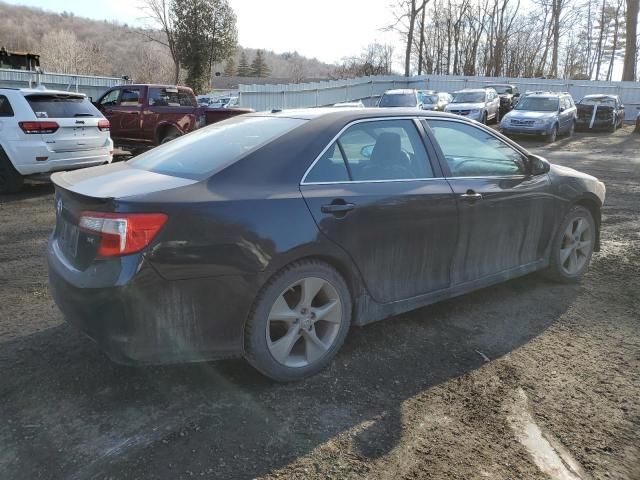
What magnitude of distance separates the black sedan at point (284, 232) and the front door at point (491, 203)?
0.5 inches

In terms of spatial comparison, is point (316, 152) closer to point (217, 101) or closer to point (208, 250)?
point (208, 250)

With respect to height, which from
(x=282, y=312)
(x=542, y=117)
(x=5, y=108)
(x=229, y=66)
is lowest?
(x=542, y=117)

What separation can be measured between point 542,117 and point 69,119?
645 inches

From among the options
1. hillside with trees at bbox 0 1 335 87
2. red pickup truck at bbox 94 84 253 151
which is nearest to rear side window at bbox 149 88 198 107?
red pickup truck at bbox 94 84 253 151

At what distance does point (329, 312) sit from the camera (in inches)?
126

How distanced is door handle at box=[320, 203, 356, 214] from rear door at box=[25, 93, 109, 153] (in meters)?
6.92

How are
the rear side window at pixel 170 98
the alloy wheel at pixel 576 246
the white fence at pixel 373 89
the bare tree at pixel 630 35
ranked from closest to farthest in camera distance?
the alloy wheel at pixel 576 246, the rear side window at pixel 170 98, the white fence at pixel 373 89, the bare tree at pixel 630 35

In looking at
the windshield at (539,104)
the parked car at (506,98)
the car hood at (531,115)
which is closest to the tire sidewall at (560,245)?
the car hood at (531,115)

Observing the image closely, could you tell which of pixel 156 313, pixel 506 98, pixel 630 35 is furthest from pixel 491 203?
pixel 630 35

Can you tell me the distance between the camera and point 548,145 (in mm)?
19125

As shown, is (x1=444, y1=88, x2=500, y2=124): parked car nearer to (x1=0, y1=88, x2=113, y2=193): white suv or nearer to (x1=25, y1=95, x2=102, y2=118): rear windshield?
(x1=25, y1=95, x2=102, y2=118): rear windshield

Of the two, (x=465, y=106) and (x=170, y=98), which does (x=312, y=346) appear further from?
(x=465, y=106)

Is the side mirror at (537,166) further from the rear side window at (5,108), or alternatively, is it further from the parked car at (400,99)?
the parked car at (400,99)

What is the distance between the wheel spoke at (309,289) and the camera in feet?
10.0
